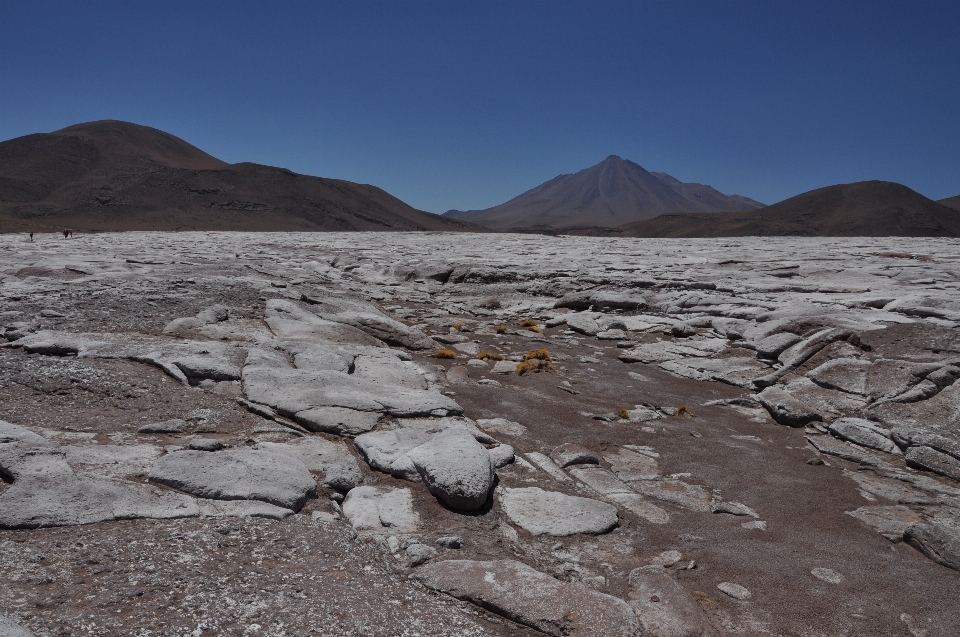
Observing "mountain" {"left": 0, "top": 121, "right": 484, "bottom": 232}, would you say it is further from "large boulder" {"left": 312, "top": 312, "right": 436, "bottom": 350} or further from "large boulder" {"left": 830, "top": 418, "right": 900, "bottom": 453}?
"large boulder" {"left": 830, "top": 418, "right": 900, "bottom": 453}

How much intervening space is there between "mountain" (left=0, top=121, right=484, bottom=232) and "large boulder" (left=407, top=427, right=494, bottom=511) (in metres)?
61.4

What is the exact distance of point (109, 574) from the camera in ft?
7.93

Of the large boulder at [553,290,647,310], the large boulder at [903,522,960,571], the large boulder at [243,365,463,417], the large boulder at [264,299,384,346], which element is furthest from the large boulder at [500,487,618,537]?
the large boulder at [553,290,647,310]

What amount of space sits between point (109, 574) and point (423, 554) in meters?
1.35

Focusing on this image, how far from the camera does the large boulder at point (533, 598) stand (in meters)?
2.54

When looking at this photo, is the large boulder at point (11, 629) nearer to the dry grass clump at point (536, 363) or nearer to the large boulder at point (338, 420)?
the large boulder at point (338, 420)

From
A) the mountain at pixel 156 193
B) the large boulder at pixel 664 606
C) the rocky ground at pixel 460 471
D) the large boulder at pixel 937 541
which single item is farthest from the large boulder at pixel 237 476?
the mountain at pixel 156 193

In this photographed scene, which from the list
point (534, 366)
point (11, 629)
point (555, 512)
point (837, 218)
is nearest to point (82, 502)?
point (11, 629)

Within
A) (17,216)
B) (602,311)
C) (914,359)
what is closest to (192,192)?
(17,216)

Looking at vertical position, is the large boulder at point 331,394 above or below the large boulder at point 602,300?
below

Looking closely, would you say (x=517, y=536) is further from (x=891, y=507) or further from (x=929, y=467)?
(x=929, y=467)

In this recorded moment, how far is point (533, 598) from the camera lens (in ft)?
8.78

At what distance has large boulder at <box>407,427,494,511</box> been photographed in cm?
353

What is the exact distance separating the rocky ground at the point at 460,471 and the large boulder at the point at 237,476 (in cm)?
2
